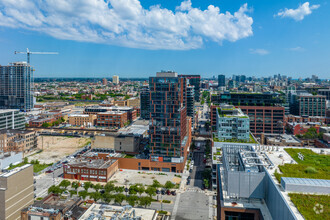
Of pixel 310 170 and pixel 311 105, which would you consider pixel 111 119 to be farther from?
pixel 310 170

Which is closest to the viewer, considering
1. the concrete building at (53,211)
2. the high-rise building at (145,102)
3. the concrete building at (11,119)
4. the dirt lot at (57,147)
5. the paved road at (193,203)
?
the concrete building at (53,211)

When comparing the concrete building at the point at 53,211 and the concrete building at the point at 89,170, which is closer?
the concrete building at the point at 53,211

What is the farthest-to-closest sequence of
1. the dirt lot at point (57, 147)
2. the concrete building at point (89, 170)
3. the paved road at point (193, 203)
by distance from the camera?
the dirt lot at point (57, 147) < the concrete building at point (89, 170) < the paved road at point (193, 203)

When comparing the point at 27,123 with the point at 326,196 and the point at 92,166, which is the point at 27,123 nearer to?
the point at 92,166

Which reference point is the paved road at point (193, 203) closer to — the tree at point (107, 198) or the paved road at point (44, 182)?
the tree at point (107, 198)

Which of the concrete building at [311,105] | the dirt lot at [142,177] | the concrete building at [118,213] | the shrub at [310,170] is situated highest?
the concrete building at [311,105]

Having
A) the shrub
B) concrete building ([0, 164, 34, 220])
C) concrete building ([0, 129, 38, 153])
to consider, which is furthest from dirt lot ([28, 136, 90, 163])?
the shrub

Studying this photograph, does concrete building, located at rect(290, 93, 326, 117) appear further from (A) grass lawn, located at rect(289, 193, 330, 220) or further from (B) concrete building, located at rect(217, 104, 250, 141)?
(A) grass lawn, located at rect(289, 193, 330, 220)

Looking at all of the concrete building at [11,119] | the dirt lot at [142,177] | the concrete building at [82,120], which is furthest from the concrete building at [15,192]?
the concrete building at [82,120]
